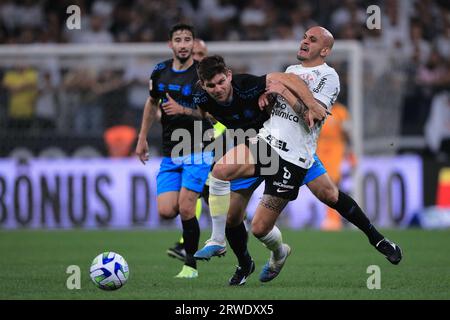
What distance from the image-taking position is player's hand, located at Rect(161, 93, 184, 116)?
30.3 feet

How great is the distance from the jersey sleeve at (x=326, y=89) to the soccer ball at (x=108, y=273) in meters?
2.08

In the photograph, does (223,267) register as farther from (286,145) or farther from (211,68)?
(211,68)

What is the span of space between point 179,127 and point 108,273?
236cm

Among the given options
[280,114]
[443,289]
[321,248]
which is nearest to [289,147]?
[280,114]

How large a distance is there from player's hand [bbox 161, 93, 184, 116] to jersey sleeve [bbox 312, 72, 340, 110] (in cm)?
166

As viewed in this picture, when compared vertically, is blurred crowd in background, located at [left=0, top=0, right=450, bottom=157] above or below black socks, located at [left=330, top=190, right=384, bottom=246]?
above

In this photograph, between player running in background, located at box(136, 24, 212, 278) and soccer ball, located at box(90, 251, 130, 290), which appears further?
player running in background, located at box(136, 24, 212, 278)

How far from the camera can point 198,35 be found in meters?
18.6

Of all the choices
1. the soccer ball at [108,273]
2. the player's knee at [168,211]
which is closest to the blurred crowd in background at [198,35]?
the player's knee at [168,211]

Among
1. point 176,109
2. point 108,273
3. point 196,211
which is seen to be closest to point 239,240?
point 108,273

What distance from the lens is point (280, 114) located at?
26.3 ft

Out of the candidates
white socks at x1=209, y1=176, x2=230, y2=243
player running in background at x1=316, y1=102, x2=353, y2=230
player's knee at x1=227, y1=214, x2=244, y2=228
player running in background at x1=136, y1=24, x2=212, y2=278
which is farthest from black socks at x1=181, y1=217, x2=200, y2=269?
player running in background at x1=316, y1=102, x2=353, y2=230

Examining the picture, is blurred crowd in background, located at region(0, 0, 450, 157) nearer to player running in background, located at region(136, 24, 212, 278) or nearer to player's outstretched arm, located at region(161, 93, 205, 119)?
player running in background, located at region(136, 24, 212, 278)

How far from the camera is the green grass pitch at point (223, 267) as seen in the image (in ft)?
24.3
